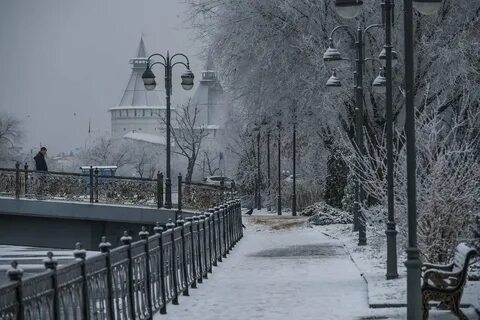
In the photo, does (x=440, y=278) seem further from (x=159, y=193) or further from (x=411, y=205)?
(x=159, y=193)

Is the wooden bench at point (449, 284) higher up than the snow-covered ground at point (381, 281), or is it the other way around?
the wooden bench at point (449, 284)

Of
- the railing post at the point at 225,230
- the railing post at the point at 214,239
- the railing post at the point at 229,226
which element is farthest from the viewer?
the railing post at the point at 229,226

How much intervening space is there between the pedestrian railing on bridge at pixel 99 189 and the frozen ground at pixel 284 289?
8370 mm

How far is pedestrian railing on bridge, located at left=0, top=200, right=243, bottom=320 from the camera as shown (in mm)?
9703

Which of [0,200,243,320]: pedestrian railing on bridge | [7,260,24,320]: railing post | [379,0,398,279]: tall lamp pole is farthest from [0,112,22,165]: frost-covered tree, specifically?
[7,260,24,320]: railing post

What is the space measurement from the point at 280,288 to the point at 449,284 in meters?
5.71

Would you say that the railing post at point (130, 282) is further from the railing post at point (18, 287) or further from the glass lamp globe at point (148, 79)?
the glass lamp globe at point (148, 79)

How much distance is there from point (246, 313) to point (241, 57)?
22.2m

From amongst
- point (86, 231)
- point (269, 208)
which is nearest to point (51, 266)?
point (86, 231)

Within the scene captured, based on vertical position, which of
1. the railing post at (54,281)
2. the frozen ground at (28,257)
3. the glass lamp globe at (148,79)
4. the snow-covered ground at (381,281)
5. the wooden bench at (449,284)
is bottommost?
the frozen ground at (28,257)

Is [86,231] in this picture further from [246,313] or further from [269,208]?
[269,208]

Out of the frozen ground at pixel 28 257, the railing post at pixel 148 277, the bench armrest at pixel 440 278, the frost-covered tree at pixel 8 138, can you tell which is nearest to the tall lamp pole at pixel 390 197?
the bench armrest at pixel 440 278

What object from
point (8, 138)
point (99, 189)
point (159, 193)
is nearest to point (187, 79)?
point (159, 193)

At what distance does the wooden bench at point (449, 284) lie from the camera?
13.6m
